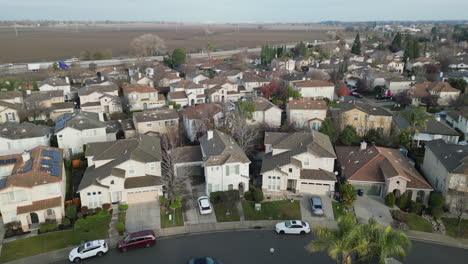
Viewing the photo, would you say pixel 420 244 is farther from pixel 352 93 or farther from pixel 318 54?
pixel 318 54

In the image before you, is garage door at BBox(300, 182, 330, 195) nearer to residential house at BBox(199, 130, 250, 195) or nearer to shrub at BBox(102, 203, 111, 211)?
residential house at BBox(199, 130, 250, 195)

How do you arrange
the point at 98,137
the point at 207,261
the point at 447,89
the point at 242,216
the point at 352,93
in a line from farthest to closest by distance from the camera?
the point at 352,93
the point at 447,89
the point at 98,137
the point at 242,216
the point at 207,261

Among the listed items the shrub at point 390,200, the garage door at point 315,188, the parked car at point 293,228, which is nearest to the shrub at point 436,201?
the shrub at point 390,200

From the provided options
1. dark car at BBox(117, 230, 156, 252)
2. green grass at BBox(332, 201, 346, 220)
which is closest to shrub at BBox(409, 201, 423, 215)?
green grass at BBox(332, 201, 346, 220)

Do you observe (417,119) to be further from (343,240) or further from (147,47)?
(147,47)

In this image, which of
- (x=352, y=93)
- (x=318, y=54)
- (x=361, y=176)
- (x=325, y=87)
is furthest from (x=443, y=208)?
(x=318, y=54)
